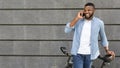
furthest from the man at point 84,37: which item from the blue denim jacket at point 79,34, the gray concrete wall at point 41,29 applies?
the gray concrete wall at point 41,29

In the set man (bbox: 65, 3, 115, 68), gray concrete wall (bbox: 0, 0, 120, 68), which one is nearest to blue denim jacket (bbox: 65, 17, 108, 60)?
man (bbox: 65, 3, 115, 68)

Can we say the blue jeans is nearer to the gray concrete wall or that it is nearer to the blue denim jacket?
the blue denim jacket

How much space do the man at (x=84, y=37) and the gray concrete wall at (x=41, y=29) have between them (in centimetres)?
138

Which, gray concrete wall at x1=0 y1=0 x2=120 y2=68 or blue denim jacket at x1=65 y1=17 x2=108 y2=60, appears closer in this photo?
blue denim jacket at x1=65 y1=17 x2=108 y2=60

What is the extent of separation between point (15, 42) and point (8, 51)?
11.3 inches

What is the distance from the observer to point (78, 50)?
806 cm

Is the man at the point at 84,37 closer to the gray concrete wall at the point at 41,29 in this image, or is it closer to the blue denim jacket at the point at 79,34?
the blue denim jacket at the point at 79,34

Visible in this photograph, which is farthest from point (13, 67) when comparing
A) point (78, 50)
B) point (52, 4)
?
point (78, 50)

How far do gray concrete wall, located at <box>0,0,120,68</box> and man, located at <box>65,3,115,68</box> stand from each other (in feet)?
4.52

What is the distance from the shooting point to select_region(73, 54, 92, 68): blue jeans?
8023mm

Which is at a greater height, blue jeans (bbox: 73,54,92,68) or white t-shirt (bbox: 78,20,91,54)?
white t-shirt (bbox: 78,20,91,54)

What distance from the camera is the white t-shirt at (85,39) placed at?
8.06 meters

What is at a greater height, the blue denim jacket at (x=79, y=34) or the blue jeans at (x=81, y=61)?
the blue denim jacket at (x=79, y=34)

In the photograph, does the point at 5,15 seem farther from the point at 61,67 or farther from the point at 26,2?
the point at 61,67
